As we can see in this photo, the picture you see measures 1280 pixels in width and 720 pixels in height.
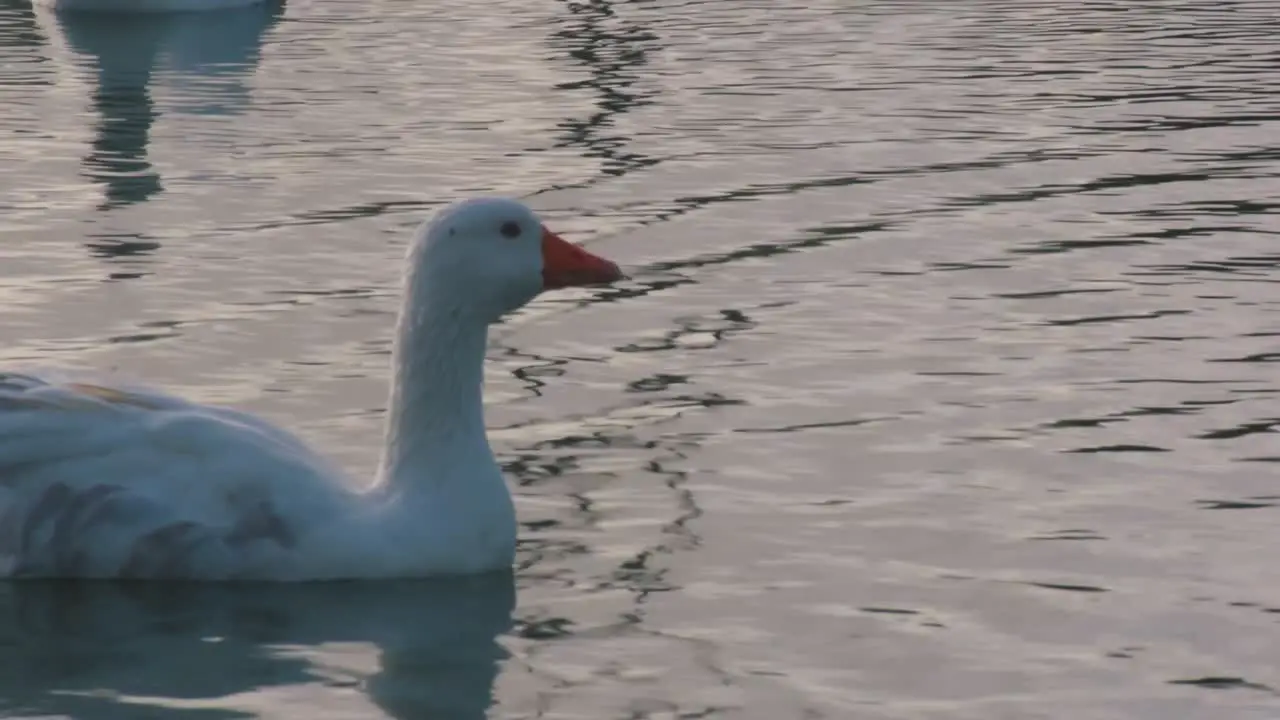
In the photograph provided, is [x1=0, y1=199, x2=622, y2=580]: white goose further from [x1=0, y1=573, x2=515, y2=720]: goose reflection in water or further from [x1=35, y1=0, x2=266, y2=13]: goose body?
[x1=35, y1=0, x2=266, y2=13]: goose body

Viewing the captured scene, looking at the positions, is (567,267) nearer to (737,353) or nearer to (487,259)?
(487,259)

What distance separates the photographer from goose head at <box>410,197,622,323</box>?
10.3 metres

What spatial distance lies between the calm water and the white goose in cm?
17

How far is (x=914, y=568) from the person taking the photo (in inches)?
404

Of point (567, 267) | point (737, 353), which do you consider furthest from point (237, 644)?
point (737, 353)

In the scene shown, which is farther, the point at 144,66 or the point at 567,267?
the point at 144,66

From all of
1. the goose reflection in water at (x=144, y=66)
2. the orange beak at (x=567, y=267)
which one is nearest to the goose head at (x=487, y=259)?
the orange beak at (x=567, y=267)

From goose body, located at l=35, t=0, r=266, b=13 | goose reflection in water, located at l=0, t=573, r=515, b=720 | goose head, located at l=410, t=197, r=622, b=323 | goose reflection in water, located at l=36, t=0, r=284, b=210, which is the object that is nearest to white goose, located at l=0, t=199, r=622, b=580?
goose head, located at l=410, t=197, r=622, b=323

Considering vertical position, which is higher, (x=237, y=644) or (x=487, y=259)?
(x=487, y=259)

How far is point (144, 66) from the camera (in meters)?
27.2

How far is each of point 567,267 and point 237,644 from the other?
6.54ft

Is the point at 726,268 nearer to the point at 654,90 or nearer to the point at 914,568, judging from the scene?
the point at 914,568

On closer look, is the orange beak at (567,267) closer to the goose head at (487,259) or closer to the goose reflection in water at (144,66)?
the goose head at (487,259)

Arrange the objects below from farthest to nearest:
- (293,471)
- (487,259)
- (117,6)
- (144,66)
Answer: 1. (117,6)
2. (144,66)
3. (487,259)
4. (293,471)
